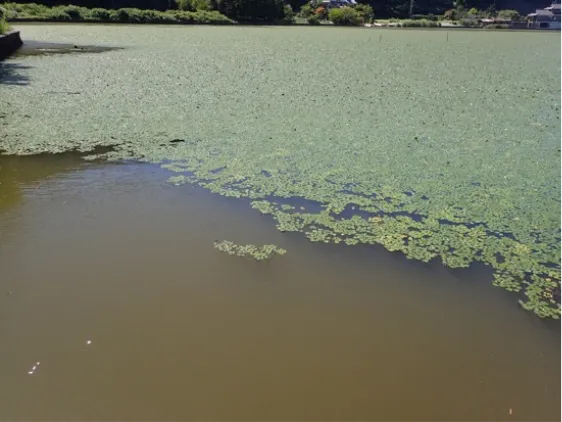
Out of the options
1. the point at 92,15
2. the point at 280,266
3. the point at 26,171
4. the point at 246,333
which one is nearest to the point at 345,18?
the point at 92,15

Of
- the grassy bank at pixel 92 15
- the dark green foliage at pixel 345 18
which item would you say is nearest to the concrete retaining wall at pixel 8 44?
the grassy bank at pixel 92 15

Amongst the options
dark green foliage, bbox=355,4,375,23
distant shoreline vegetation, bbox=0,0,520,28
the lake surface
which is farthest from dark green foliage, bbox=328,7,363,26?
the lake surface

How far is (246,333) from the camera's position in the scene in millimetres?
2031

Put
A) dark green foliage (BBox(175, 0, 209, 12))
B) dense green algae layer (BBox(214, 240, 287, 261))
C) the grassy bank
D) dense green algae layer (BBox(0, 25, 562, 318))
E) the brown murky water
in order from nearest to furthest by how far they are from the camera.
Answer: the brown murky water < dense green algae layer (BBox(214, 240, 287, 261)) < dense green algae layer (BBox(0, 25, 562, 318)) < the grassy bank < dark green foliage (BBox(175, 0, 209, 12))

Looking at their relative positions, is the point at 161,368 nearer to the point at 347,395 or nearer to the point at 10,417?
the point at 10,417

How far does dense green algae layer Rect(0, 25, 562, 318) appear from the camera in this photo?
2943 millimetres

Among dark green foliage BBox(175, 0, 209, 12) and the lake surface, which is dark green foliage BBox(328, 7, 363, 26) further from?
the lake surface

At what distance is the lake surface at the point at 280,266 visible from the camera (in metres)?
1.75

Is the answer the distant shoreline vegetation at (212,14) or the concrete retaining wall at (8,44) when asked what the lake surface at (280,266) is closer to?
the concrete retaining wall at (8,44)

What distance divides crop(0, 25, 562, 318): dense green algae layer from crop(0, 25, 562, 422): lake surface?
0.03 metres

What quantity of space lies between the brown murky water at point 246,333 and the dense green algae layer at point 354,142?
316 millimetres

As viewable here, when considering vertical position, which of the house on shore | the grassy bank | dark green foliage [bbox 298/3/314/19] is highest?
the grassy bank

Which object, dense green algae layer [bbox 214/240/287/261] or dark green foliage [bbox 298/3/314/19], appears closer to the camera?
dense green algae layer [bbox 214/240/287/261]

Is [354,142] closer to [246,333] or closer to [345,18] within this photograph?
[246,333]
